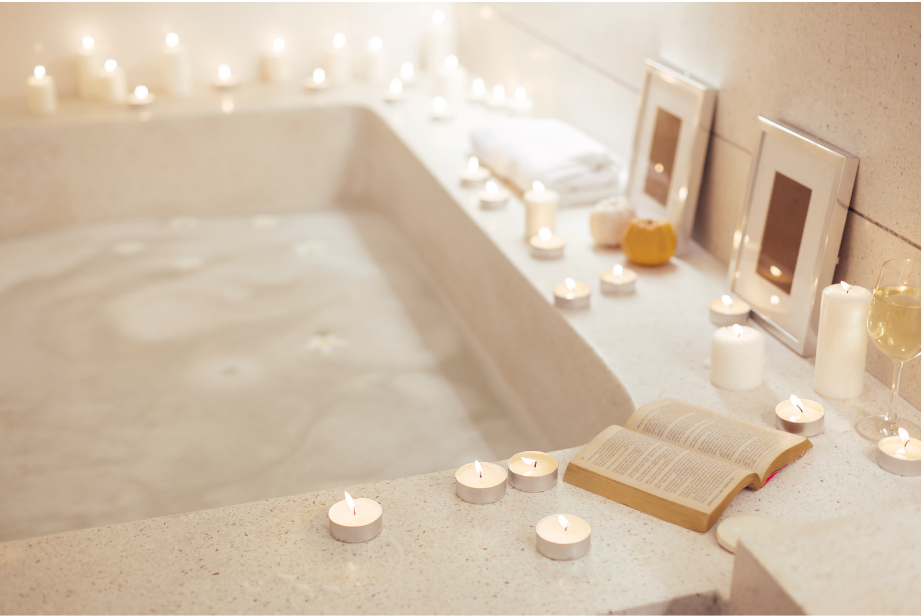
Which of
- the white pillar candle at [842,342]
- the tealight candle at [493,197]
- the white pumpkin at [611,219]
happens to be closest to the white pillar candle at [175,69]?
the tealight candle at [493,197]

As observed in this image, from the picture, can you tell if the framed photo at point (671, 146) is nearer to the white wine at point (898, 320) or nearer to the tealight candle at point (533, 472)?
the white wine at point (898, 320)

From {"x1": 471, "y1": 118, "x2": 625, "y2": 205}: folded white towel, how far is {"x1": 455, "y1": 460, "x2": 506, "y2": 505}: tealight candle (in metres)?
1.13

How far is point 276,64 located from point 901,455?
8.74ft

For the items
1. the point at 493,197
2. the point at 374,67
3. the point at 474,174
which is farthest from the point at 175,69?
the point at 493,197

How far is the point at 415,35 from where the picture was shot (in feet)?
→ 11.5

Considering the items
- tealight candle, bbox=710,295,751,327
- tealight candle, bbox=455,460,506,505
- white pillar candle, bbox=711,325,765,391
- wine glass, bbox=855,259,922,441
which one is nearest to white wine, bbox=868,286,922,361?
wine glass, bbox=855,259,922,441

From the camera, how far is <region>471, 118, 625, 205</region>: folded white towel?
2.24 m

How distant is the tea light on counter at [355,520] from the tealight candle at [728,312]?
0.82 meters

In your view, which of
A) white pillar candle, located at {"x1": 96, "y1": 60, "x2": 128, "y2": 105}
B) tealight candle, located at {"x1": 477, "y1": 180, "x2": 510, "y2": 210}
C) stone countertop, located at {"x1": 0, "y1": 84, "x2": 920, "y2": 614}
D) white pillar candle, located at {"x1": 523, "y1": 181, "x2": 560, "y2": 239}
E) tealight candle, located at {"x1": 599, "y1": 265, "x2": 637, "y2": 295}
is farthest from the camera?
white pillar candle, located at {"x1": 96, "y1": 60, "x2": 128, "y2": 105}

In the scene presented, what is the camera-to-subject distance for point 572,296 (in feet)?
5.67

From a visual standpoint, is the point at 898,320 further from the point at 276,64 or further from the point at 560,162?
the point at 276,64

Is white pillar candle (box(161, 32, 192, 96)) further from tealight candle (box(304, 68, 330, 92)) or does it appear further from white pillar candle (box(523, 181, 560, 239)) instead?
white pillar candle (box(523, 181, 560, 239))

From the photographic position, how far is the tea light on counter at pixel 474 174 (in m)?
2.39

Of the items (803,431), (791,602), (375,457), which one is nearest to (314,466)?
(375,457)
